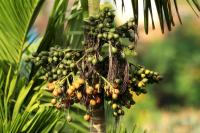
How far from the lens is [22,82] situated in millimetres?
6633

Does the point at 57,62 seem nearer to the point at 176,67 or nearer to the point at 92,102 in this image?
the point at 92,102

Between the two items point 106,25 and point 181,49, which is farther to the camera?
point 181,49

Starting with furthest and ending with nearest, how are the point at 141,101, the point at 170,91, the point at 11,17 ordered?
the point at 170,91 → the point at 141,101 → the point at 11,17

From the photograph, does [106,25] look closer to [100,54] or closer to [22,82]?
[100,54]

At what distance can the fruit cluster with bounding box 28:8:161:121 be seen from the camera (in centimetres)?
503

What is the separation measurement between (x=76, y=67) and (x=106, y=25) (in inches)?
15.3

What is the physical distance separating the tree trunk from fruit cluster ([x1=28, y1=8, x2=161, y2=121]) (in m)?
0.11

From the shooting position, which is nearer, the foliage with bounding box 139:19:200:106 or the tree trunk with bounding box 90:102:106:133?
→ the tree trunk with bounding box 90:102:106:133

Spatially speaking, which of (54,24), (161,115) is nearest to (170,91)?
(161,115)

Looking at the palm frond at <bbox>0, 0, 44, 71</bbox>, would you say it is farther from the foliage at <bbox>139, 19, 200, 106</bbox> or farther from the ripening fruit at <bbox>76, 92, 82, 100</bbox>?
the foliage at <bbox>139, 19, 200, 106</bbox>

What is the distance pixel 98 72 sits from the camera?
5102 mm

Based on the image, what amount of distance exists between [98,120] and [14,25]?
175 centimetres

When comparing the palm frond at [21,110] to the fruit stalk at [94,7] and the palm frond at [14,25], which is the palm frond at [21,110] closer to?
the palm frond at [14,25]

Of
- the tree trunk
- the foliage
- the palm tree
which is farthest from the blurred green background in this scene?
the tree trunk
